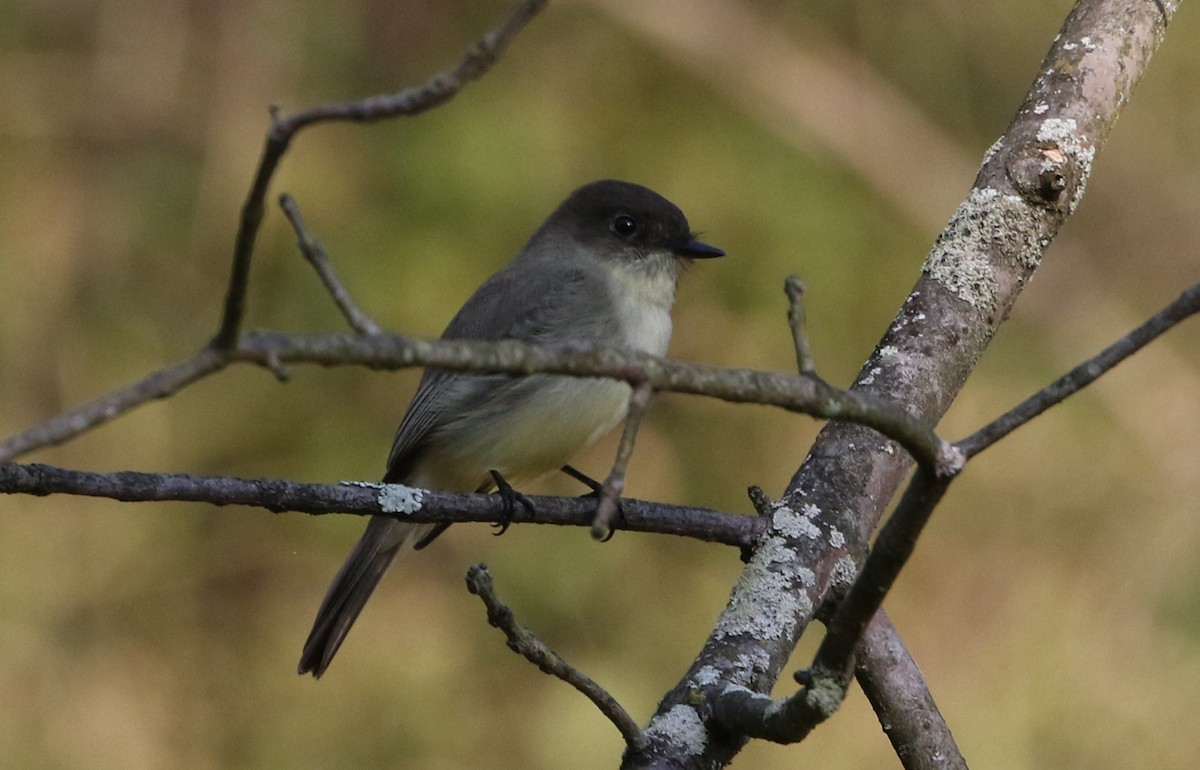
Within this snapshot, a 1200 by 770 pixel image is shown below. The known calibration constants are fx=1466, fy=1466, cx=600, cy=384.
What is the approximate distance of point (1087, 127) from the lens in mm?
3162

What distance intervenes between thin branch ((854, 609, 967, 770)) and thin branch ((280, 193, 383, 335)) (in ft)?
4.67

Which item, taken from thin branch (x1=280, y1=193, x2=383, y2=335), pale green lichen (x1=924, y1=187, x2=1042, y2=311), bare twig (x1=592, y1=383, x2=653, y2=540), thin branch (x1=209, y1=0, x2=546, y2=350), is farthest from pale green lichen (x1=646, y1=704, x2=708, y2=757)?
pale green lichen (x1=924, y1=187, x2=1042, y2=311)

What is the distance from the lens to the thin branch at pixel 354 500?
2348mm

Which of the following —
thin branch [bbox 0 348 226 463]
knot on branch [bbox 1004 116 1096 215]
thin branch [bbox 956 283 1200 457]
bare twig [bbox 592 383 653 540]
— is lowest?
thin branch [bbox 0 348 226 463]

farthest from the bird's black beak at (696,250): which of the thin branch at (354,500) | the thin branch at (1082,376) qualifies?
the thin branch at (1082,376)

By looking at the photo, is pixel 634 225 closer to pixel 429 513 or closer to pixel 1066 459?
pixel 429 513

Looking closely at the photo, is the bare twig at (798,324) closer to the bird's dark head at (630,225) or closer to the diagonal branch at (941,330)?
the diagonal branch at (941,330)

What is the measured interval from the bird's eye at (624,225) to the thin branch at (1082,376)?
9.55 feet

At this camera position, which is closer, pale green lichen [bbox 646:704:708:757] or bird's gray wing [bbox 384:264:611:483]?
pale green lichen [bbox 646:704:708:757]

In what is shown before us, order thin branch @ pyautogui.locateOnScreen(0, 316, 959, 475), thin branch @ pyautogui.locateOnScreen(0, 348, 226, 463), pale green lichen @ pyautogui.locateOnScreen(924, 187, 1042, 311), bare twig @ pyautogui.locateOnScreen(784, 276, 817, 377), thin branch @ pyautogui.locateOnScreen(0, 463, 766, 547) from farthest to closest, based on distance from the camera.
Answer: pale green lichen @ pyautogui.locateOnScreen(924, 187, 1042, 311) → thin branch @ pyautogui.locateOnScreen(0, 463, 766, 547) → bare twig @ pyautogui.locateOnScreen(784, 276, 817, 377) → thin branch @ pyautogui.locateOnScreen(0, 316, 959, 475) → thin branch @ pyautogui.locateOnScreen(0, 348, 226, 463)

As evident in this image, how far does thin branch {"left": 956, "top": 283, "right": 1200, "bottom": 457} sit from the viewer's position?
5.41 ft

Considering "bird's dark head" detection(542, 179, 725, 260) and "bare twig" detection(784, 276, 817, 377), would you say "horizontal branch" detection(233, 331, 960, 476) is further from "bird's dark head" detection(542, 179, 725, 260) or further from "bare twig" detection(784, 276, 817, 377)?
"bird's dark head" detection(542, 179, 725, 260)

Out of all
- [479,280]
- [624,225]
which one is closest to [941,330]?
[624,225]

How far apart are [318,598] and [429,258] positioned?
4.59ft
